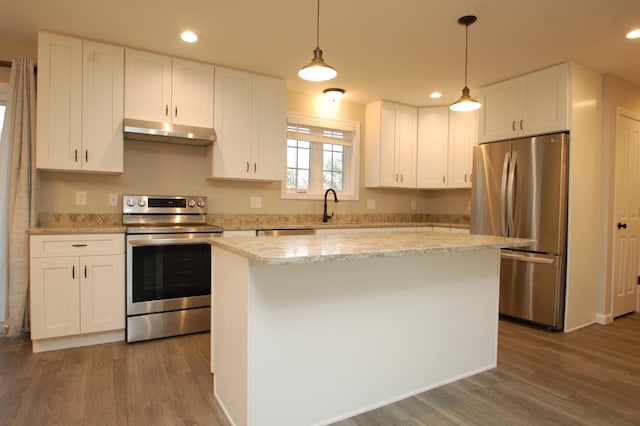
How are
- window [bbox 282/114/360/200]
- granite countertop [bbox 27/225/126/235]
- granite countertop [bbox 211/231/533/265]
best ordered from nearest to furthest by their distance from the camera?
granite countertop [bbox 211/231/533/265] < granite countertop [bbox 27/225/126/235] < window [bbox 282/114/360/200]

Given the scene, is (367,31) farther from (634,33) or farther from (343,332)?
(343,332)

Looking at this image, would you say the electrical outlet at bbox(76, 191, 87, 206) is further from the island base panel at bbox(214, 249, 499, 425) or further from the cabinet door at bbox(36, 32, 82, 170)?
the island base panel at bbox(214, 249, 499, 425)

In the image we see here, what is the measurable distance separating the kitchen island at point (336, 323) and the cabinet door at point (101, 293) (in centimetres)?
120

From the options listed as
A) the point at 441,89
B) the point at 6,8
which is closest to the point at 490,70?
the point at 441,89

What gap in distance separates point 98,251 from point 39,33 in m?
1.70

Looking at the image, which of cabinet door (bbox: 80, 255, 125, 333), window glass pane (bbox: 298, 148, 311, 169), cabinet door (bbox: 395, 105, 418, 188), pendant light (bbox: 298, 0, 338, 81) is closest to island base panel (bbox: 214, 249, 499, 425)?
pendant light (bbox: 298, 0, 338, 81)

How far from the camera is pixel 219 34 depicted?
288 cm

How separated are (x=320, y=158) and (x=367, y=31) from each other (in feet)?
6.42

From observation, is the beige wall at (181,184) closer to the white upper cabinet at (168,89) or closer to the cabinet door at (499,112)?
the white upper cabinet at (168,89)

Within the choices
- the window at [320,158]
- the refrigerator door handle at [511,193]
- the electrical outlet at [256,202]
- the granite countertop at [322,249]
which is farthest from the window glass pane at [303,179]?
the granite countertop at [322,249]

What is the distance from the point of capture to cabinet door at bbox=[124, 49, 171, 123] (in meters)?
3.13

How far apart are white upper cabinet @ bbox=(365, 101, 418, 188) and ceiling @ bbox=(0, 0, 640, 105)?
938mm

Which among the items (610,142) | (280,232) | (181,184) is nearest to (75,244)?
(181,184)

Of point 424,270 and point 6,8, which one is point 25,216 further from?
point 424,270
